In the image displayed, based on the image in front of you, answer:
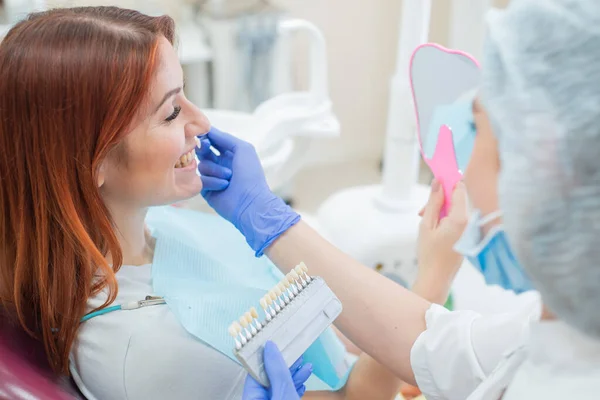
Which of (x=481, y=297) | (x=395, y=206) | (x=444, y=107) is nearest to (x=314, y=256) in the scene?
(x=444, y=107)

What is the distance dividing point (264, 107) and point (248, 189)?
0.57m

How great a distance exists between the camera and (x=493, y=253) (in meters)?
0.79

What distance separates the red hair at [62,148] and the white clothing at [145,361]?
1.2 inches

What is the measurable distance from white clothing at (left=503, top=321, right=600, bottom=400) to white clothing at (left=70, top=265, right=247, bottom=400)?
45 cm

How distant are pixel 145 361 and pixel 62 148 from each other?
33cm

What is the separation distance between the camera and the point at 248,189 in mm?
1174

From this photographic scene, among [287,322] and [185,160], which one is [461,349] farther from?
[185,160]

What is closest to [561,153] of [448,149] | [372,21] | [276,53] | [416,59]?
[448,149]

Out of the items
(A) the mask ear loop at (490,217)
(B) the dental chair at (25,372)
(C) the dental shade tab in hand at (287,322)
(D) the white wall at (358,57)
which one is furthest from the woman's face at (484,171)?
(D) the white wall at (358,57)

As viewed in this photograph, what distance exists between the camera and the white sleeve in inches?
33.5

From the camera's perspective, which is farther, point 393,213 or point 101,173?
point 393,213

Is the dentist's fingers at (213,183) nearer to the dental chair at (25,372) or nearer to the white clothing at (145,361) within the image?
the white clothing at (145,361)

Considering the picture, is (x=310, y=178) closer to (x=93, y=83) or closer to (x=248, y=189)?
(x=248, y=189)

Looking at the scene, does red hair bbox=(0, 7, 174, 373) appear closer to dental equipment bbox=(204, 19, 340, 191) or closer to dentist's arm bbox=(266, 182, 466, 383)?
dentist's arm bbox=(266, 182, 466, 383)
